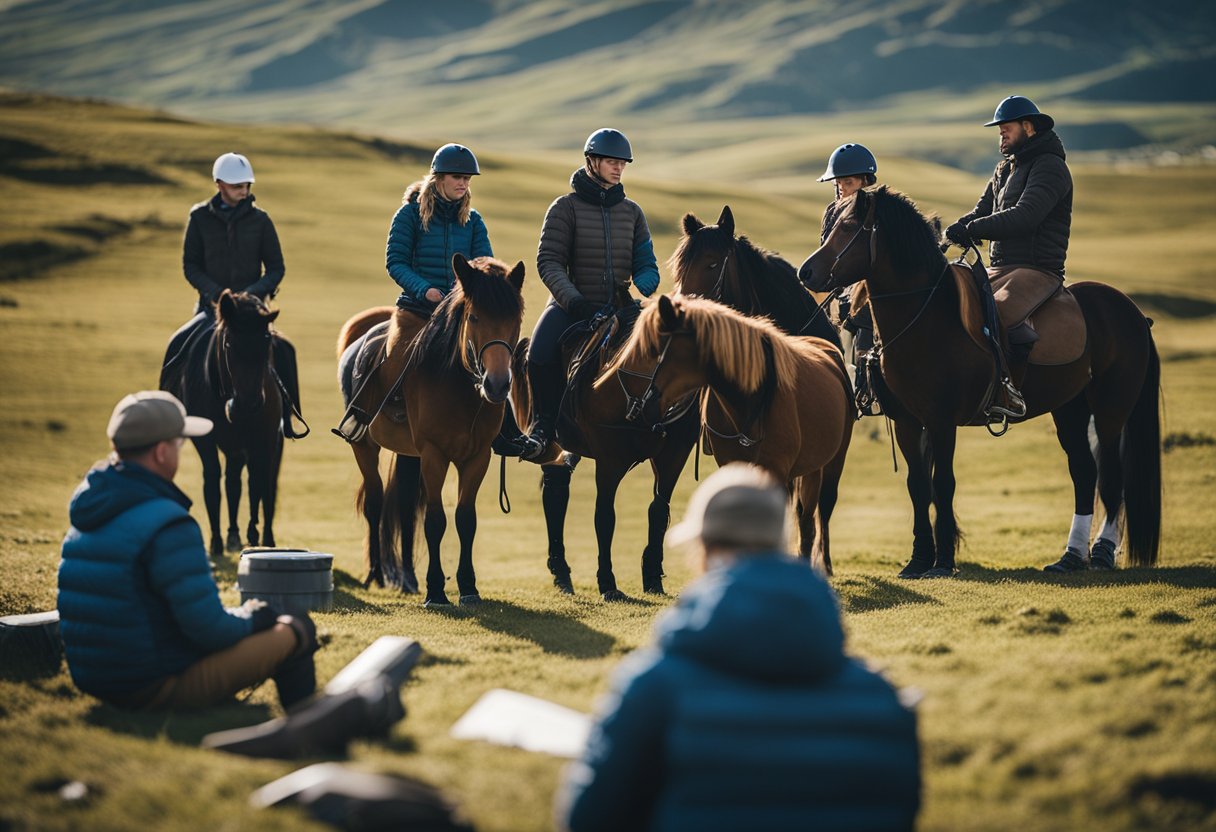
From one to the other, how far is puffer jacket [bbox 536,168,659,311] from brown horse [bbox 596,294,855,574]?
52.9 inches

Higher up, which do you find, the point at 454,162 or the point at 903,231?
the point at 454,162

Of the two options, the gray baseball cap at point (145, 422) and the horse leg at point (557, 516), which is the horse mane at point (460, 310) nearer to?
the horse leg at point (557, 516)

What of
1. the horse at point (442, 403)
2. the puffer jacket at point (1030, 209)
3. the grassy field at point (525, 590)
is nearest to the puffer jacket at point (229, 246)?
the horse at point (442, 403)

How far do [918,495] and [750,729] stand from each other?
28.0ft

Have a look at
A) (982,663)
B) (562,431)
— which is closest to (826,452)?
(562,431)

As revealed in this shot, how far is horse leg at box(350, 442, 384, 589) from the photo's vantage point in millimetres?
13289

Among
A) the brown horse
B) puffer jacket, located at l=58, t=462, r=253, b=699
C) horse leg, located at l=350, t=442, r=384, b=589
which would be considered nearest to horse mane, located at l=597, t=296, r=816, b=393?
the brown horse

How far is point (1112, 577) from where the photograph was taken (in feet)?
36.6

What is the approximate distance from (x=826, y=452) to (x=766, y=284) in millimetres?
1899

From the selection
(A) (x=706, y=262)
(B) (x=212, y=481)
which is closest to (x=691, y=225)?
(A) (x=706, y=262)

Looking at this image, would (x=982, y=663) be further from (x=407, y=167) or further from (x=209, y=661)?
(x=407, y=167)

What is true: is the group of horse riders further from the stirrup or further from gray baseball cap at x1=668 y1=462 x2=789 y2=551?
gray baseball cap at x1=668 y1=462 x2=789 y2=551

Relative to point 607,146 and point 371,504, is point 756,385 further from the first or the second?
point 371,504

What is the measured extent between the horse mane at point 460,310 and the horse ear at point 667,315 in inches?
59.3
